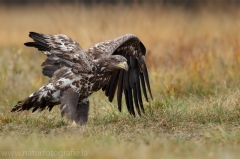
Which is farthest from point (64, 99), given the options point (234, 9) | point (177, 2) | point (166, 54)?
point (177, 2)

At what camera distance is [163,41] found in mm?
12797

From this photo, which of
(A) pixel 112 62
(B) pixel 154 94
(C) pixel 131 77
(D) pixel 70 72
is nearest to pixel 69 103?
(D) pixel 70 72

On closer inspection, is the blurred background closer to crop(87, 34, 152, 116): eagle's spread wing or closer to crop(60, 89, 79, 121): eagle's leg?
crop(87, 34, 152, 116): eagle's spread wing

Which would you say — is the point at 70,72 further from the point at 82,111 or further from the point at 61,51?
the point at 82,111

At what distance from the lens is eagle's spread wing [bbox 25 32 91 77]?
6973mm

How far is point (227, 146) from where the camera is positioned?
5.56 m

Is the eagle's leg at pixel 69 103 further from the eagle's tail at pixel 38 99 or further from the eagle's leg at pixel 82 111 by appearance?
the eagle's leg at pixel 82 111

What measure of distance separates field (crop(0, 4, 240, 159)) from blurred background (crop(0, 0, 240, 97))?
24mm

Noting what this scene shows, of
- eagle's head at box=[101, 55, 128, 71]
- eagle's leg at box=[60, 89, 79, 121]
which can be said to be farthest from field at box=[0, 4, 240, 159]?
eagle's head at box=[101, 55, 128, 71]

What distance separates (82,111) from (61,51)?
0.89 m

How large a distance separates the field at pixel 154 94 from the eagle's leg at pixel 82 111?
11 cm

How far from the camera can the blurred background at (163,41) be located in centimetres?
953

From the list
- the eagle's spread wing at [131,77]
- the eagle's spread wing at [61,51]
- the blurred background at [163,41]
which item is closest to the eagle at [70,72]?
the eagle's spread wing at [61,51]

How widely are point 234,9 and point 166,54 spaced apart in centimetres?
191
